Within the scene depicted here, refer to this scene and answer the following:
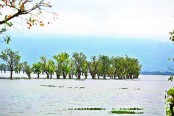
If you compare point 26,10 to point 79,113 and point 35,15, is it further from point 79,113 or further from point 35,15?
point 79,113

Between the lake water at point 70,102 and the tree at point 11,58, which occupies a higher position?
the tree at point 11,58

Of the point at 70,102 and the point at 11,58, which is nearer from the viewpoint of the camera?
the point at 70,102

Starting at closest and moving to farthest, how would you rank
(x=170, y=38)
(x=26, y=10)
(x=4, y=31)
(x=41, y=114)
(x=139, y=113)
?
1. (x=26, y=10)
2. (x=4, y=31)
3. (x=170, y=38)
4. (x=41, y=114)
5. (x=139, y=113)

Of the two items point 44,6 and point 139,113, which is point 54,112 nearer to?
point 139,113

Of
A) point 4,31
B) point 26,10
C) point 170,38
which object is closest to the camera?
point 26,10

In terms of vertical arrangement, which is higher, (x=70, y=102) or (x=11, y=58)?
(x=11, y=58)

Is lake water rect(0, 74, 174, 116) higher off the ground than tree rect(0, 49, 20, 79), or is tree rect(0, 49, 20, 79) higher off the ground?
tree rect(0, 49, 20, 79)

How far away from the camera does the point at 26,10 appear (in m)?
11.5

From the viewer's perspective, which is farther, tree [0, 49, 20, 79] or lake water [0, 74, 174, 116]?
tree [0, 49, 20, 79]

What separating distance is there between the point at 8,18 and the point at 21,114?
4181cm

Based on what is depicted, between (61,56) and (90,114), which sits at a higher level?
(61,56)

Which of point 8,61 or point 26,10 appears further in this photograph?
point 8,61

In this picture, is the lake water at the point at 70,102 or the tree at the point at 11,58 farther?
the tree at the point at 11,58

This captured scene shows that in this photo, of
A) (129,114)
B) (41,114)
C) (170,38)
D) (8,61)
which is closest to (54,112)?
(41,114)
